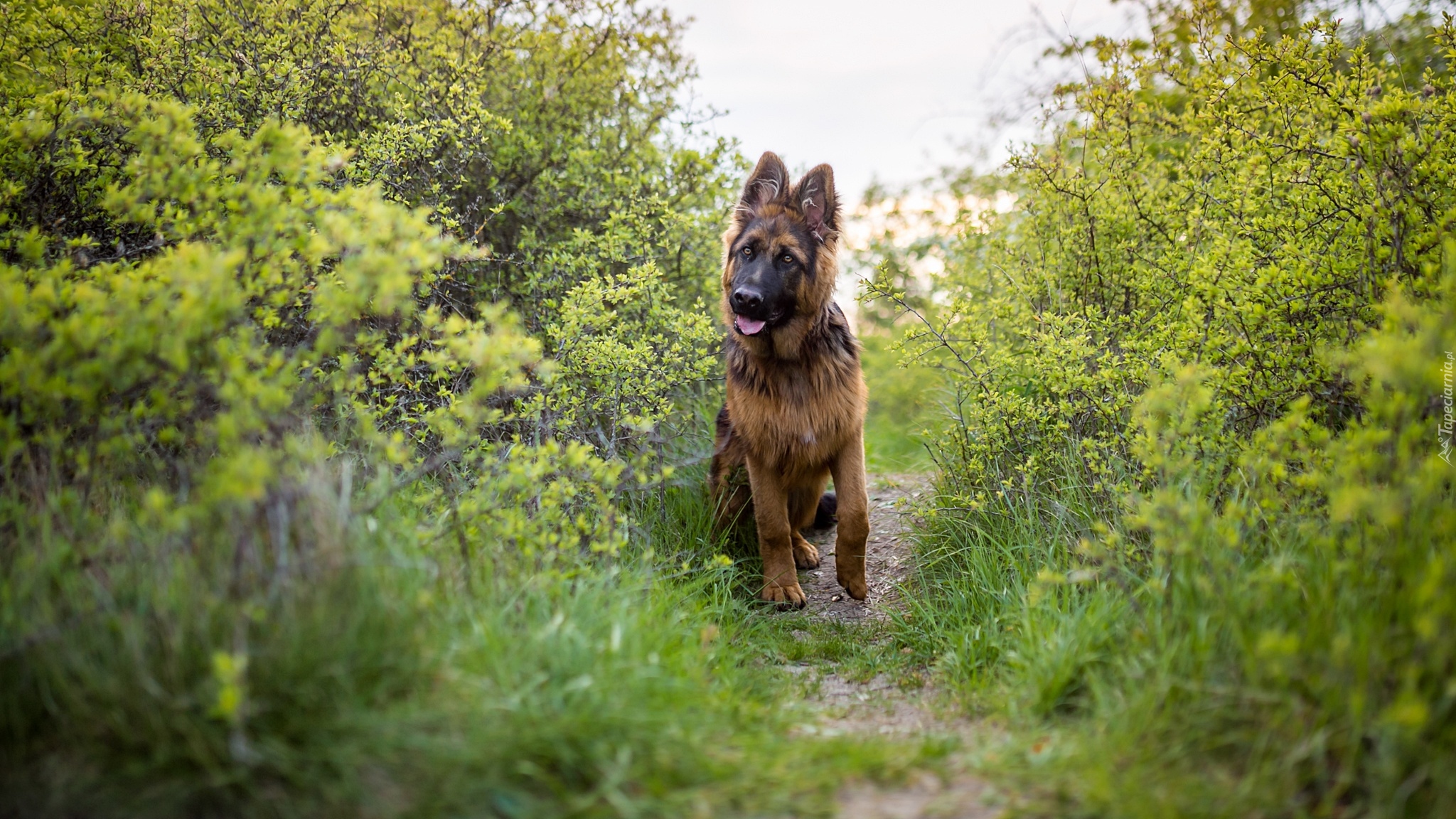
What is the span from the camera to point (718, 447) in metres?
5.36

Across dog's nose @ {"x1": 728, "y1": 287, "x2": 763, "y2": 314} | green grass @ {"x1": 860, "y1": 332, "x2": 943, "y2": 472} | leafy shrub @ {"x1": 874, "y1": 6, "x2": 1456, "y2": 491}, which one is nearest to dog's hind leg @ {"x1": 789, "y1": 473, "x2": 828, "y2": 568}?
leafy shrub @ {"x1": 874, "y1": 6, "x2": 1456, "y2": 491}

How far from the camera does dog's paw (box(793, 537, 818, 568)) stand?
5.52 m

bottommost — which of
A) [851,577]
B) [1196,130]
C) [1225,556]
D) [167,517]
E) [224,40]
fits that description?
[851,577]

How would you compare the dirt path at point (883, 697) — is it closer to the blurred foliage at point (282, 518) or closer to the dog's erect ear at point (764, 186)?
the blurred foliage at point (282, 518)

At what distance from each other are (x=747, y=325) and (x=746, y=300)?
0.15 meters

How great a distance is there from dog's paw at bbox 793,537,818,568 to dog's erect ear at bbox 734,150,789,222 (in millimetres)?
2109

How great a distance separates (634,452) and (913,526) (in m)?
1.81

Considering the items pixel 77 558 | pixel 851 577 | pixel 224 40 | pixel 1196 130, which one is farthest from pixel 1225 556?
pixel 224 40

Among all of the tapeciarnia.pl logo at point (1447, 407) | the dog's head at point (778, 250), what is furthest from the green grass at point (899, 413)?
the tapeciarnia.pl logo at point (1447, 407)

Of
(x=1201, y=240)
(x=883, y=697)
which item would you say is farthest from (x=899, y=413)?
(x=883, y=697)

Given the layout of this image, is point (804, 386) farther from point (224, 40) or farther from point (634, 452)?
point (224, 40)

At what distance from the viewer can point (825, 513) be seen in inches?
241

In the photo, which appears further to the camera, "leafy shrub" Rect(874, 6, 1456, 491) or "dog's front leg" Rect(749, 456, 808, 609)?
"dog's front leg" Rect(749, 456, 808, 609)

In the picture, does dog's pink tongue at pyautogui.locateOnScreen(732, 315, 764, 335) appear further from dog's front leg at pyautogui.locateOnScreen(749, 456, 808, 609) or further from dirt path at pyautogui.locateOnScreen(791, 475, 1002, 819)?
dirt path at pyautogui.locateOnScreen(791, 475, 1002, 819)
